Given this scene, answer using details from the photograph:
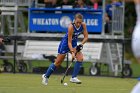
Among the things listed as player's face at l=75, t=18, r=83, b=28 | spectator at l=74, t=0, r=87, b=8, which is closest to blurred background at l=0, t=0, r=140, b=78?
spectator at l=74, t=0, r=87, b=8

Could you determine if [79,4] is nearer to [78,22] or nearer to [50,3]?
[50,3]

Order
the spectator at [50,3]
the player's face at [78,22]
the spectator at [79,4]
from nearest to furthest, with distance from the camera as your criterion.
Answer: the player's face at [78,22]
the spectator at [79,4]
the spectator at [50,3]

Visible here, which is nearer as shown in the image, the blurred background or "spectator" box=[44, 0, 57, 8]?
the blurred background

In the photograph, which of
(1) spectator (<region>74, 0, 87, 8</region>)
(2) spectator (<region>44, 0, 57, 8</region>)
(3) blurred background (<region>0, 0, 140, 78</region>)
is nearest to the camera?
(3) blurred background (<region>0, 0, 140, 78</region>)

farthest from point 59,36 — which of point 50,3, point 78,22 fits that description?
point 78,22

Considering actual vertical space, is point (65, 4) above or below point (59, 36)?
above

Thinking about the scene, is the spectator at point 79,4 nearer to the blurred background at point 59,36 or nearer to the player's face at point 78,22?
the blurred background at point 59,36

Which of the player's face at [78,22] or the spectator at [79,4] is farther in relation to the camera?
the spectator at [79,4]

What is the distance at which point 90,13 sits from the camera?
25.3m

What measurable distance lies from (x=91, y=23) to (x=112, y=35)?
1.01 metres

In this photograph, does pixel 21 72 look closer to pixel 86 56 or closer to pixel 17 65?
pixel 17 65

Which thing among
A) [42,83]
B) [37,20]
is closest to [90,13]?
[37,20]

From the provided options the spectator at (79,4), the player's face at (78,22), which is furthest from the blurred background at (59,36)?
the player's face at (78,22)

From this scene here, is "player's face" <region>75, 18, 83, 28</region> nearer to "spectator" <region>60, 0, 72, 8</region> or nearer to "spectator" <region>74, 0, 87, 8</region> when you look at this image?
"spectator" <region>74, 0, 87, 8</region>
